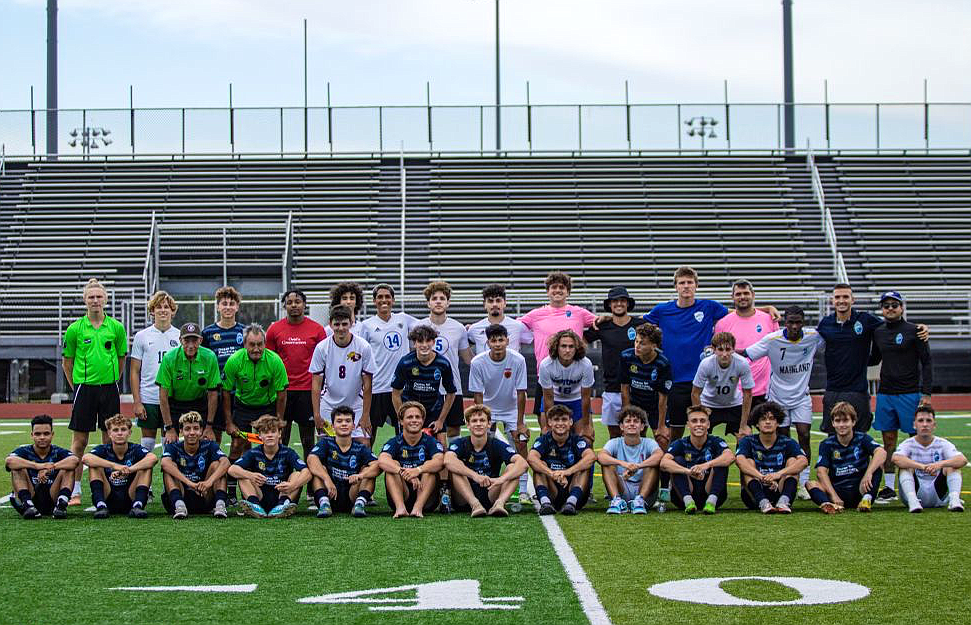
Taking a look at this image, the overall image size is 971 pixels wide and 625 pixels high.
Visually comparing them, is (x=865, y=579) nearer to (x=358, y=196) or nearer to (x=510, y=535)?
(x=510, y=535)

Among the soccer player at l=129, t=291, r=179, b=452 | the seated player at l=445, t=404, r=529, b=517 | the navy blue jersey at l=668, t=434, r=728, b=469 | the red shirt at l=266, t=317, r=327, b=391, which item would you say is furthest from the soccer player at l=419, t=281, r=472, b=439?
the soccer player at l=129, t=291, r=179, b=452

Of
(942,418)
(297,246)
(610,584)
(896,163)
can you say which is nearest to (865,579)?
(610,584)

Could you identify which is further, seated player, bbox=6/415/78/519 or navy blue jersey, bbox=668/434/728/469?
navy blue jersey, bbox=668/434/728/469

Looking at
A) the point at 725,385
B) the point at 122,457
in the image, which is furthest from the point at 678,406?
the point at 122,457

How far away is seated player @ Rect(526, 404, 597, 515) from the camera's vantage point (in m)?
8.78

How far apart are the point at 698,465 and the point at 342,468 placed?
2.66m

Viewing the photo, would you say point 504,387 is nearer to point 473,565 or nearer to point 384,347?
point 384,347

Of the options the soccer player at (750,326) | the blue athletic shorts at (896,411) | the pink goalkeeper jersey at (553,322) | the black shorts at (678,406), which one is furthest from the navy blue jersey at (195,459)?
the blue athletic shorts at (896,411)

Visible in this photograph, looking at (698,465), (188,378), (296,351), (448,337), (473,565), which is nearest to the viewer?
(473,565)

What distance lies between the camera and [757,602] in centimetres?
569

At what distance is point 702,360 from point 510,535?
2.76 meters

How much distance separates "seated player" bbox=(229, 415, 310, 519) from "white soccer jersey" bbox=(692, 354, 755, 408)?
128 inches

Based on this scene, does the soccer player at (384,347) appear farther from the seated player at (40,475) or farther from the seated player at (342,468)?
the seated player at (40,475)

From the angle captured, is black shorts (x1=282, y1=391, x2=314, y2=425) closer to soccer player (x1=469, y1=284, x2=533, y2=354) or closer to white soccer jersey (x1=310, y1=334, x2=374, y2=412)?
white soccer jersey (x1=310, y1=334, x2=374, y2=412)
